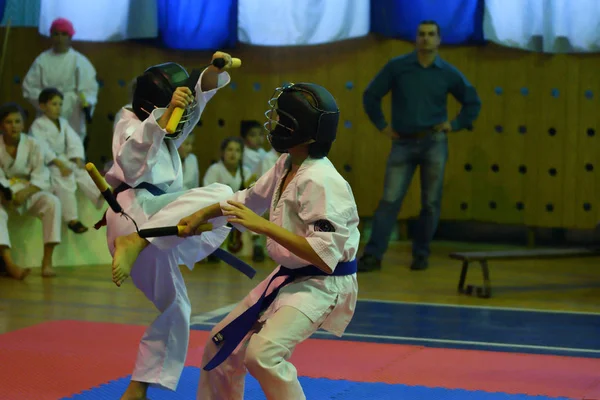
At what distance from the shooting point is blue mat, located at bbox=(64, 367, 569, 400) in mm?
4090

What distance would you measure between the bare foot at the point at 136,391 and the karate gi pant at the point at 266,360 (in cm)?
61

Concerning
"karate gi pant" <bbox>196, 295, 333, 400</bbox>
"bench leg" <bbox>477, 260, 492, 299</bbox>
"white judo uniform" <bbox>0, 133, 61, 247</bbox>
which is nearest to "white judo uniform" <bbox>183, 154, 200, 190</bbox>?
"white judo uniform" <bbox>0, 133, 61, 247</bbox>

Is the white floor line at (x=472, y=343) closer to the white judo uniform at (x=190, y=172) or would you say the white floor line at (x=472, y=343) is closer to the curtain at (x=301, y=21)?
the white judo uniform at (x=190, y=172)

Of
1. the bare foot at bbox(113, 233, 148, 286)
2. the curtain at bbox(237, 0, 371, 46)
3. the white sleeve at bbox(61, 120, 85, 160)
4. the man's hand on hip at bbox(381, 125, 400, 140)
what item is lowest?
the white sleeve at bbox(61, 120, 85, 160)

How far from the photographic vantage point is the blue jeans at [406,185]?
7.87 meters

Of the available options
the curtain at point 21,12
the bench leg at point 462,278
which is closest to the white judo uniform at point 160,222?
the bench leg at point 462,278

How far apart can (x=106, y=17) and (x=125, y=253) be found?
23.2 feet

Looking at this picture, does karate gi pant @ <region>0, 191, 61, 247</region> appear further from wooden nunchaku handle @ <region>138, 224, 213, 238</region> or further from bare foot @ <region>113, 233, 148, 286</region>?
wooden nunchaku handle @ <region>138, 224, 213, 238</region>

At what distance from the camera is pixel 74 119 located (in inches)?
378

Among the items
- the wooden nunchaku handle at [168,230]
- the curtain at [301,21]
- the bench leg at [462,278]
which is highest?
the curtain at [301,21]

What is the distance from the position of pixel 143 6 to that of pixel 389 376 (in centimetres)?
644

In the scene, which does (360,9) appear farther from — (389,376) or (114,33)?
(389,376)

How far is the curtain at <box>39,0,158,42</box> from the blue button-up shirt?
3032 mm

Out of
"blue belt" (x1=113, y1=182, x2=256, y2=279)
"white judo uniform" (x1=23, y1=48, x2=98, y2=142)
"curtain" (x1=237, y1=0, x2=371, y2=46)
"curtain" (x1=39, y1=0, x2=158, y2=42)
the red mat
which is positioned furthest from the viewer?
"curtain" (x1=39, y1=0, x2=158, y2=42)
